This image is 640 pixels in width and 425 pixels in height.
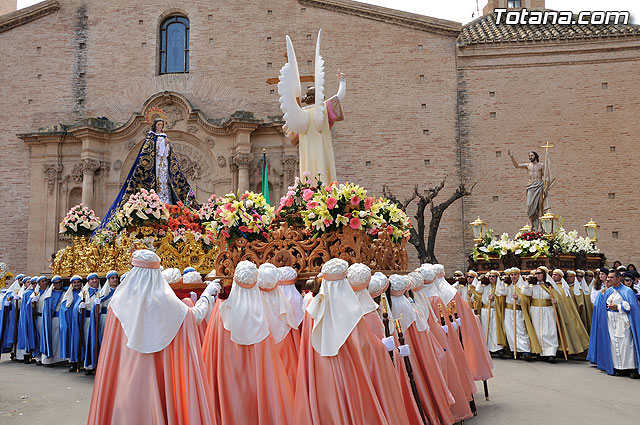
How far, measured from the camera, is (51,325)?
10320 millimetres

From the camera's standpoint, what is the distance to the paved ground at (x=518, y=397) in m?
6.21

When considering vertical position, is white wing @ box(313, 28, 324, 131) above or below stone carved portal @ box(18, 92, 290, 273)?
below

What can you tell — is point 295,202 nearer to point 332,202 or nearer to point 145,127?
point 332,202

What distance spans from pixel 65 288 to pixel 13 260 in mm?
10013

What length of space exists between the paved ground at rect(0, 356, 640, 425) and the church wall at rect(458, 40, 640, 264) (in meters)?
9.06

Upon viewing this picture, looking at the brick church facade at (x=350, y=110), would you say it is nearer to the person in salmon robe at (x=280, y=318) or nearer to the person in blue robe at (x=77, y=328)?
the person in blue robe at (x=77, y=328)

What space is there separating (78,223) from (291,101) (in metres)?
4.51

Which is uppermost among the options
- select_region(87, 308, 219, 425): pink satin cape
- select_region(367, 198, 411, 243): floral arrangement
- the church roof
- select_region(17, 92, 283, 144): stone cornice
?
the church roof

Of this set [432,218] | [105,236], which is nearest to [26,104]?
[105,236]

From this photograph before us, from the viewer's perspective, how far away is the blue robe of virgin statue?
898cm

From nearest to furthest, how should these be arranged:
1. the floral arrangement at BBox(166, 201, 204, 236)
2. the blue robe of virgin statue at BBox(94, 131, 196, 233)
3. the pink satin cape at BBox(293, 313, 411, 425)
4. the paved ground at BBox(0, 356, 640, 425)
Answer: the pink satin cape at BBox(293, 313, 411, 425)
the paved ground at BBox(0, 356, 640, 425)
the floral arrangement at BBox(166, 201, 204, 236)
the blue robe of virgin statue at BBox(94, 131, 196, 233)

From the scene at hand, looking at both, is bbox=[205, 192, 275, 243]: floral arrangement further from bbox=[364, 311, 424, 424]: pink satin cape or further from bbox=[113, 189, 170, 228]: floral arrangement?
bbox=[113, 189, 170, 228]: floral arrangement

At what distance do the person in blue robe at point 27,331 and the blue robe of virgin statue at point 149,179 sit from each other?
2886 millimetres

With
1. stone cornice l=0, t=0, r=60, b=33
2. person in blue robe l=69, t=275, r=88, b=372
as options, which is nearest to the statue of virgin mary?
person in blue robe l=69, t=275, r=88, b=372
